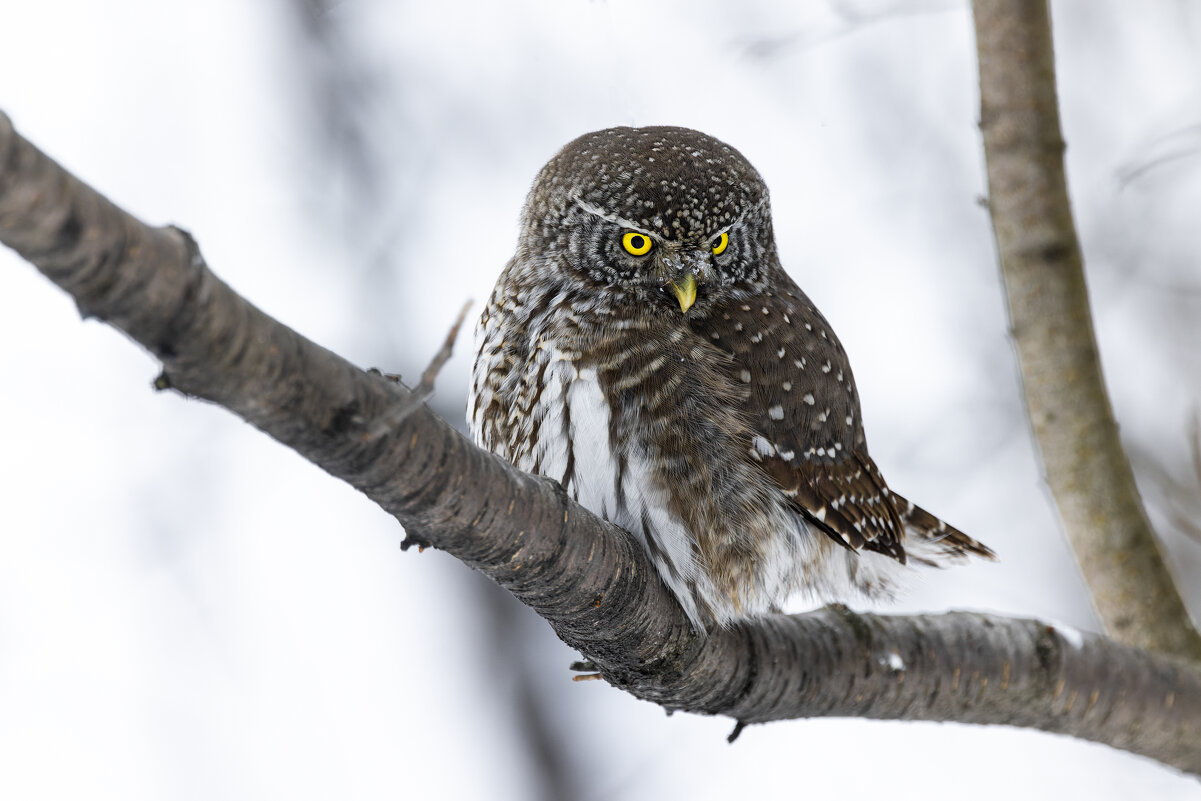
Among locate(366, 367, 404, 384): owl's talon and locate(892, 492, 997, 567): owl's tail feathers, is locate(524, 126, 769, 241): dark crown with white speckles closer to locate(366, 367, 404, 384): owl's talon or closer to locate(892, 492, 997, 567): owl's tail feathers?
locate(892, 492, 997, 567): owl's tail feathers

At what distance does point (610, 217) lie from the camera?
9.55 ft

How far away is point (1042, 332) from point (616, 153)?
1.31 meters

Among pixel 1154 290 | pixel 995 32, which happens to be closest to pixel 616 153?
pixel 995 32

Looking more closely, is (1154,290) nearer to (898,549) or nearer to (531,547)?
(898,549)

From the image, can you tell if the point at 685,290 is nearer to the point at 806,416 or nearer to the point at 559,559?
the point at 806,416

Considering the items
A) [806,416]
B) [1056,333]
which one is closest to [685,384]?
[806,416]

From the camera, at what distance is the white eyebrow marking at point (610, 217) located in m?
2.86

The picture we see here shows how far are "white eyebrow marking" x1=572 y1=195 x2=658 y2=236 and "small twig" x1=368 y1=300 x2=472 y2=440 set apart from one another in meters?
1.51

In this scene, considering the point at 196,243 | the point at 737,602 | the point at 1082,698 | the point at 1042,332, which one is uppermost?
the point at 1042,332

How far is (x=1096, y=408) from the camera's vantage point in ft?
9.89

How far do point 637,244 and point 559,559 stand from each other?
1.23m

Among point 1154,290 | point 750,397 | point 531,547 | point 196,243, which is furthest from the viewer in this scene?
point 1154,290

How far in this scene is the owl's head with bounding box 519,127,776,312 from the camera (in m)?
2.83

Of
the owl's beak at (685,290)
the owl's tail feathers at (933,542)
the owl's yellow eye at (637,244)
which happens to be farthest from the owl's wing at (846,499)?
the owl's yellow eye at (637,244)
